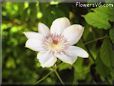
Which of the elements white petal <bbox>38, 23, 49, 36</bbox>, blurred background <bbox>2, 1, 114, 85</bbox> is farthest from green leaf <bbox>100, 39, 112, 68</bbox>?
white petal <bbox>38, 23, 49, 36</bbox>

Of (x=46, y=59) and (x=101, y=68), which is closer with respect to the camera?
(x=46, y=59)

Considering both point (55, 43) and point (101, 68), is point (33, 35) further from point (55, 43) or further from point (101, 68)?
point (101, 68)

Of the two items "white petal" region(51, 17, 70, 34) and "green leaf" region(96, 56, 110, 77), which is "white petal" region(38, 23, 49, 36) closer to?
"white petal" region(51, 17, 70, 34)

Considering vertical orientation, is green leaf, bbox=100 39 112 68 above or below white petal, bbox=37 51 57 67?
below

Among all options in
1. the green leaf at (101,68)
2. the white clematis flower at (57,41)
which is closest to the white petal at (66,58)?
the white clematis flower at (57,41)

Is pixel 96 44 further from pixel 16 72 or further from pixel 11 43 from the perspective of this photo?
pixel 16 72

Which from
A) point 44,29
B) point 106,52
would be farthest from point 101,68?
point 44,29

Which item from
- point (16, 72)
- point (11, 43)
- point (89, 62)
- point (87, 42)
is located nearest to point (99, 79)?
point (89, 62)
